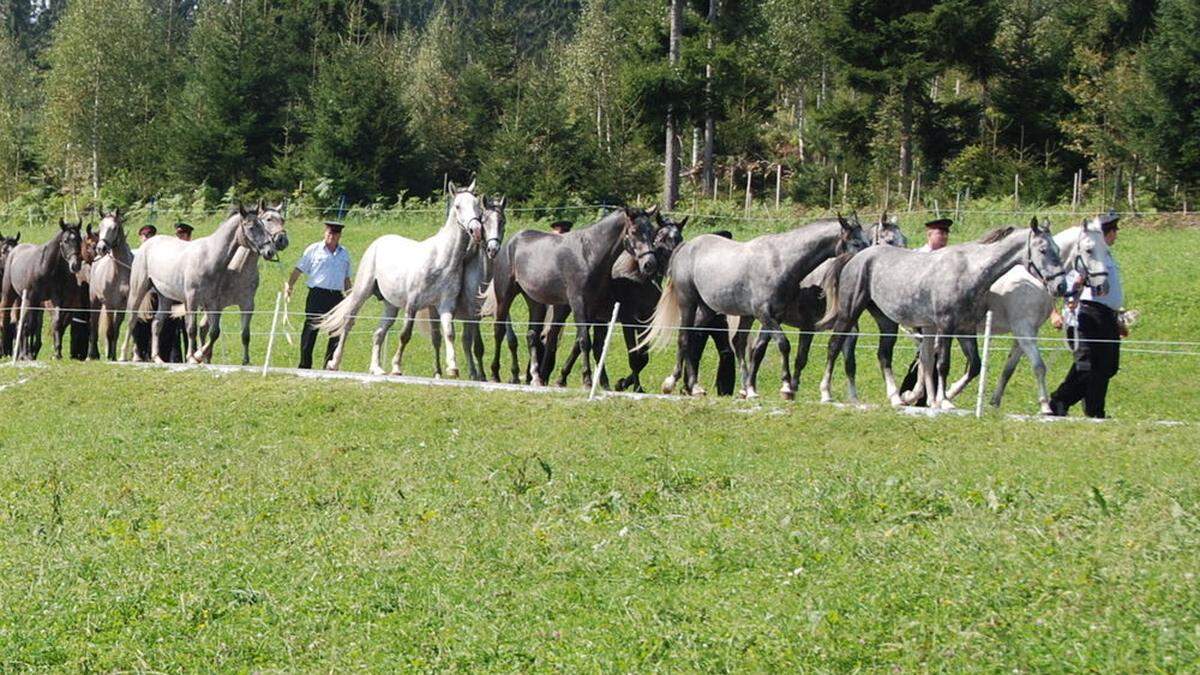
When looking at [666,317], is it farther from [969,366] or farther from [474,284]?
[969,366]

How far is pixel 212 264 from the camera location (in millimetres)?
22344

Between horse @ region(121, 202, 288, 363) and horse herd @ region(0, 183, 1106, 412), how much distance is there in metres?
0.03

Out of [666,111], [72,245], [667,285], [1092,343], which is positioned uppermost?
[666,111]

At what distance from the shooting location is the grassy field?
8125mm

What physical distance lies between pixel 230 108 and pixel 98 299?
1199 inches

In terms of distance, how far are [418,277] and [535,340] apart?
1788 mm

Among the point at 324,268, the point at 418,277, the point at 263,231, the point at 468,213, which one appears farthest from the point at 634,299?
the point at 263,231

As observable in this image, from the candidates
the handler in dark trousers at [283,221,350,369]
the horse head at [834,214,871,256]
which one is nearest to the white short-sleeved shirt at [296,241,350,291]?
the handler in dark trousers at [283,221,350,369]

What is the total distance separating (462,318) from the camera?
21.0 meters

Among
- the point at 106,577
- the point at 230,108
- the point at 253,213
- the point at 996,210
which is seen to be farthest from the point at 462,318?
the point at 230,108

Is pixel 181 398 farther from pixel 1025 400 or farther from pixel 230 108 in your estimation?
pixel 230 108

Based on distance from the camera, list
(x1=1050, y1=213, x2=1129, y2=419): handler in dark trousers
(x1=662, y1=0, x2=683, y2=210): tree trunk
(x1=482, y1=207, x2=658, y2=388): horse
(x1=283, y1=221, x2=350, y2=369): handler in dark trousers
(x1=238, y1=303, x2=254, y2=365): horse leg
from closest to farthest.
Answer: (x1=1050, y1=213, x2=1129, y2=419): handler in dark trousers < (x1=482, y1=207, x2=658, y2=388): horse < (x1=283, y1=221, x2=350, y2=369): handler in dark trousers < (x1=238, y1=303, x2=254, y2=365): horse leg < (x1=662, y1=0, x2=683, y2=210): tree trunk

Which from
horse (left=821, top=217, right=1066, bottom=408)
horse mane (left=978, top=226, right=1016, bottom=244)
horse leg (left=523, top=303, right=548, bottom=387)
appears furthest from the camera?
horse leg (left=523, top=303, right=548, bottom=387)

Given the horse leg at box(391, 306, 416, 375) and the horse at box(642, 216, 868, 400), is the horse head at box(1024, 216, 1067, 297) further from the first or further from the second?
the horse leg at box(391, 306, 416, 375)
